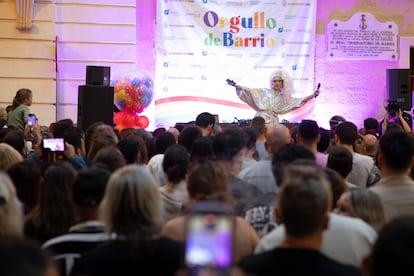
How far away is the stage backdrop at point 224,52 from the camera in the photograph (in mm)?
11062

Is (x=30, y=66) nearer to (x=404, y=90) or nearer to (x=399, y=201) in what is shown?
(x=404, y=90)

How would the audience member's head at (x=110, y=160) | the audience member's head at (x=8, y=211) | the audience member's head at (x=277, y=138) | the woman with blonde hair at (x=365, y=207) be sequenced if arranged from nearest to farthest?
the audience member's head at (x=8, y=211)
the woman with blonde hair at (x=365, y=207)
the audience member's head at (x=110, y=160)
the audience member's head at (x=277, y=138)

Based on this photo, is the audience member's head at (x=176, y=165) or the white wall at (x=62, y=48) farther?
the white wall at (x=62, y=48)

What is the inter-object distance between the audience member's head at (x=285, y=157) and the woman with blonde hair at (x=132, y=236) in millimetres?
1285

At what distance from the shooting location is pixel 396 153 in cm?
370

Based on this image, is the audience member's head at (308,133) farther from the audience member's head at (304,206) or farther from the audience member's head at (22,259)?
the audience member's head at (22,259)

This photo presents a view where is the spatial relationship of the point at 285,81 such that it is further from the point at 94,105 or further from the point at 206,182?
the point at 206,182

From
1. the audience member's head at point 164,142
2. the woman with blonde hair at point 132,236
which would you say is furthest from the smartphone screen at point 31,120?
the woman with blonde hair at point 132,236

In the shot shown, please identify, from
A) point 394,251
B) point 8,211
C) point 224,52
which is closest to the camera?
point 394,251

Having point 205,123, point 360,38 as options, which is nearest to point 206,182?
point 205,123

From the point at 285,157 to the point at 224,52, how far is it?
25.2 ft

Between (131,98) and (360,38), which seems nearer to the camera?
(131,98)

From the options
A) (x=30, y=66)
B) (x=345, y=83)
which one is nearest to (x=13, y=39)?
(x=30, y=66)

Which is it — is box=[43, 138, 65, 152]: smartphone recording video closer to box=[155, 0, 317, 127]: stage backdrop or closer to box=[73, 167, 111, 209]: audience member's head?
box=[73, 167, 111, 209]: audience member's head
